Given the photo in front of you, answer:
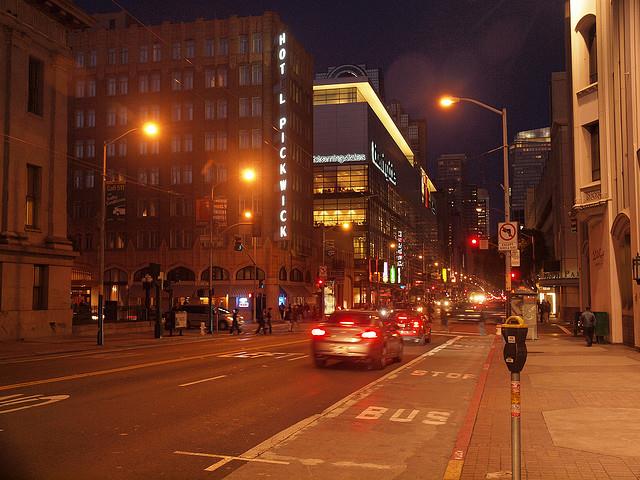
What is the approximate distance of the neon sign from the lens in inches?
4176

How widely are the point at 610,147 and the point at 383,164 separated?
287 feet

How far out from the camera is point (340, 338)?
61.4ft

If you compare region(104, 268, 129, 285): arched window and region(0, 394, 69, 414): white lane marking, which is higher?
region(104, 268, 129, 285): arched window

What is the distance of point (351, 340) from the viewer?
61.3 feet

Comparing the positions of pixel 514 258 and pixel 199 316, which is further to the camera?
pixel 199 316

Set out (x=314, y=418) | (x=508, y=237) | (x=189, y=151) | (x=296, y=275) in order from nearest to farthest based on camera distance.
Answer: (x=314, y=418) → (x=508, y=237) → (x=189, y=151) → (x=296, y=275)

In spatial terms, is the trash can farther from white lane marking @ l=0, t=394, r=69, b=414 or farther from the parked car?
the parked car

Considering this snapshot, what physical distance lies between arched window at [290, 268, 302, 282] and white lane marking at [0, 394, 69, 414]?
195ft

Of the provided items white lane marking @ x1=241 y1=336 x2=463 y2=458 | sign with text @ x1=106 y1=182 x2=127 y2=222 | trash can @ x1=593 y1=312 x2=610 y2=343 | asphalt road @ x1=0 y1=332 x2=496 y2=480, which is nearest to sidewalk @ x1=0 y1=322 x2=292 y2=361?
asphalt road @ x1=0 y1=332 x2=496 y2=480

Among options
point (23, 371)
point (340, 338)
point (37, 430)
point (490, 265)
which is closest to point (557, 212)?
point (490, 265)

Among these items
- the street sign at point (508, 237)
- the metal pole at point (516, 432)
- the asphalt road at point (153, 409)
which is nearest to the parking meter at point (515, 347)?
the metal pole at point (516, 432)

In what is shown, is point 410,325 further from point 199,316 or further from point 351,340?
point 199,316

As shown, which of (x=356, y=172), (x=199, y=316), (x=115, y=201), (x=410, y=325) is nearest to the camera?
(x=115, y=201)

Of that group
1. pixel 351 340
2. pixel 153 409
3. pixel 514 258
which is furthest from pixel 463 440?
pixel 514 258
